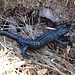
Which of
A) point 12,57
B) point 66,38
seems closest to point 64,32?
point 66,38

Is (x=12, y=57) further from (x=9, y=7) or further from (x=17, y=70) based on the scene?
(x=9, y=7)

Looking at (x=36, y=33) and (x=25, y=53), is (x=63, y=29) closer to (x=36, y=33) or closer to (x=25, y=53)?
(x=36, y=33)

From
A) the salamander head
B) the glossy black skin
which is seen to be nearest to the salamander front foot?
the glossy black skin

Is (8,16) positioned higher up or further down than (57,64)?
higher up

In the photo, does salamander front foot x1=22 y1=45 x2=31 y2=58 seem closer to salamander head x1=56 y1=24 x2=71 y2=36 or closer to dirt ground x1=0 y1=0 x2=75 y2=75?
dirt ground x1=0 y1=0 x2=75 y2=75

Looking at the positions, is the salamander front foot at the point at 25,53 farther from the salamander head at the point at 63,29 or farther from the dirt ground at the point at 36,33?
the salamander head at the point at 63,29

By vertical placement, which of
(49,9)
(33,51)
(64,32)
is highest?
(49,9)


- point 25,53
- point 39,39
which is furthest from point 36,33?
point 25,53
